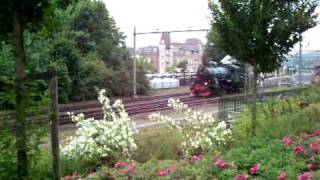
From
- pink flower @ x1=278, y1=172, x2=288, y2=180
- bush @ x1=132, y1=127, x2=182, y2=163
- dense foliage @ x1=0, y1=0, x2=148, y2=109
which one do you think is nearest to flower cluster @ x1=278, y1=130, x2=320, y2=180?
pink flower @ x1=278, y1=172, x2=288, y2=180

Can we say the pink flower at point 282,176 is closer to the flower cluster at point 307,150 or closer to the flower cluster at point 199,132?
the flower cluster at point 307,150

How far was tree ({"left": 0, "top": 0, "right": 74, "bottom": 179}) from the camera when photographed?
14.4 feet

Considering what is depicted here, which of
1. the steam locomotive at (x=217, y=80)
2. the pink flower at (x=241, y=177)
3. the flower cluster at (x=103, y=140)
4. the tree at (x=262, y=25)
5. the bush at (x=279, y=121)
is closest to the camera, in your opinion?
the pink flower at (x=241, y=177)

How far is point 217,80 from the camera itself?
32188mm

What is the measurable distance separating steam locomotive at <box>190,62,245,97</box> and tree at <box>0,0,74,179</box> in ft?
90.5

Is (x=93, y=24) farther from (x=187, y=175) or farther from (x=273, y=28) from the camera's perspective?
(x=187, y=175)

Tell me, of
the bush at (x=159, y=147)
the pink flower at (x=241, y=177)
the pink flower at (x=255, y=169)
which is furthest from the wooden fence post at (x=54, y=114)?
the bush at (x=159, y=147)

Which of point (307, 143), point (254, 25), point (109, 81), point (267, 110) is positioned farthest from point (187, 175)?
point (109, 81)

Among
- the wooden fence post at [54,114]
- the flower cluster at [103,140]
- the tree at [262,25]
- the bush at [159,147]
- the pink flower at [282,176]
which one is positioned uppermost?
the tree at [262,25]

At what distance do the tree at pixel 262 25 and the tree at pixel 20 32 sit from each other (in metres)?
6.21

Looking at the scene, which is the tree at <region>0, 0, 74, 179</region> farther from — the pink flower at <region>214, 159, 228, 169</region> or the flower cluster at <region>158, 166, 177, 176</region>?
the pink flower at <region>214, 159, 228, 169</region>

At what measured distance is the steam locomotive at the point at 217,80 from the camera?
3192cm

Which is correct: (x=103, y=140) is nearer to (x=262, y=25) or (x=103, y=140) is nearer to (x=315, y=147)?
(x=262, y=25)

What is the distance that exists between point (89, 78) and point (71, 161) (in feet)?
76.5
